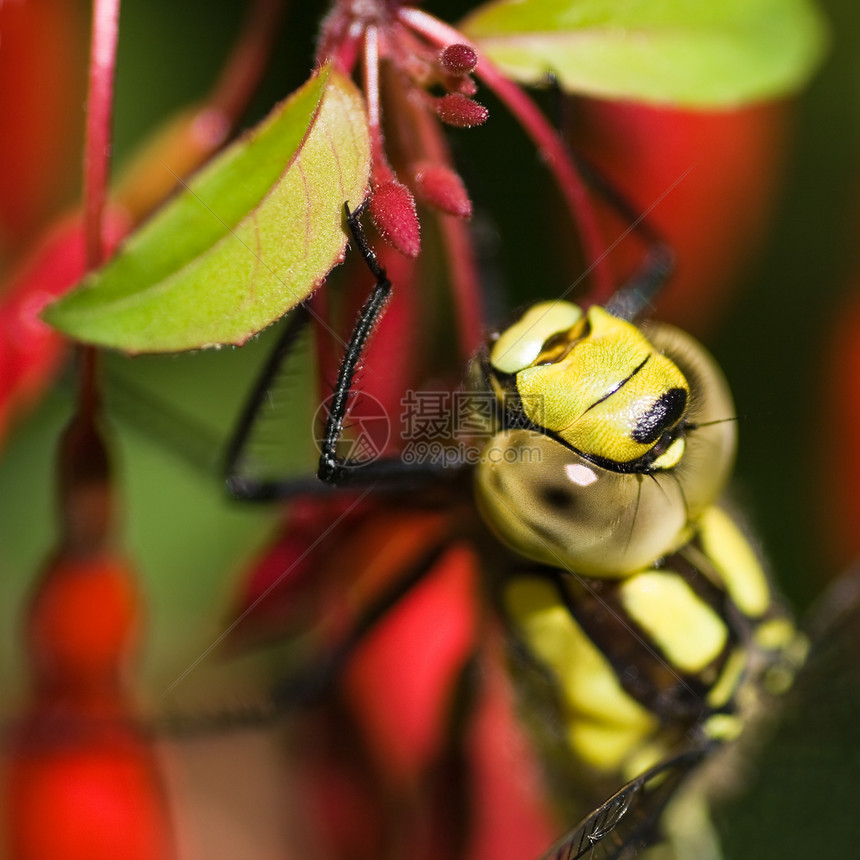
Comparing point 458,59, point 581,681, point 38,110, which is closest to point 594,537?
point 581,681

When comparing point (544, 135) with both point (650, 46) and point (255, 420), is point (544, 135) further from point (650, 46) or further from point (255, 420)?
→ point (255, 420)

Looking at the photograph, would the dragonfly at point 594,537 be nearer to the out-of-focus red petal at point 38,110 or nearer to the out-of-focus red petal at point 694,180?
the out-of-focus red petal at point 694,180

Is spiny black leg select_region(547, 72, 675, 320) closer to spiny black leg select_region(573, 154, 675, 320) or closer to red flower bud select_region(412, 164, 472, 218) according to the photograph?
spiny black leg select_region(573, 154, 675, 320)

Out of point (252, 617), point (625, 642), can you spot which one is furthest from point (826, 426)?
point (252, 617)

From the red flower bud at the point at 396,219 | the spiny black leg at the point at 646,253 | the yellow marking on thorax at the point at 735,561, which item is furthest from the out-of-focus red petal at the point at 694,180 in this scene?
the red flower bud at the point at 396,219

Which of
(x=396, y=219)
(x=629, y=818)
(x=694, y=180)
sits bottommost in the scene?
(x=629, y=818)

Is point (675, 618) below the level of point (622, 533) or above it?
below
